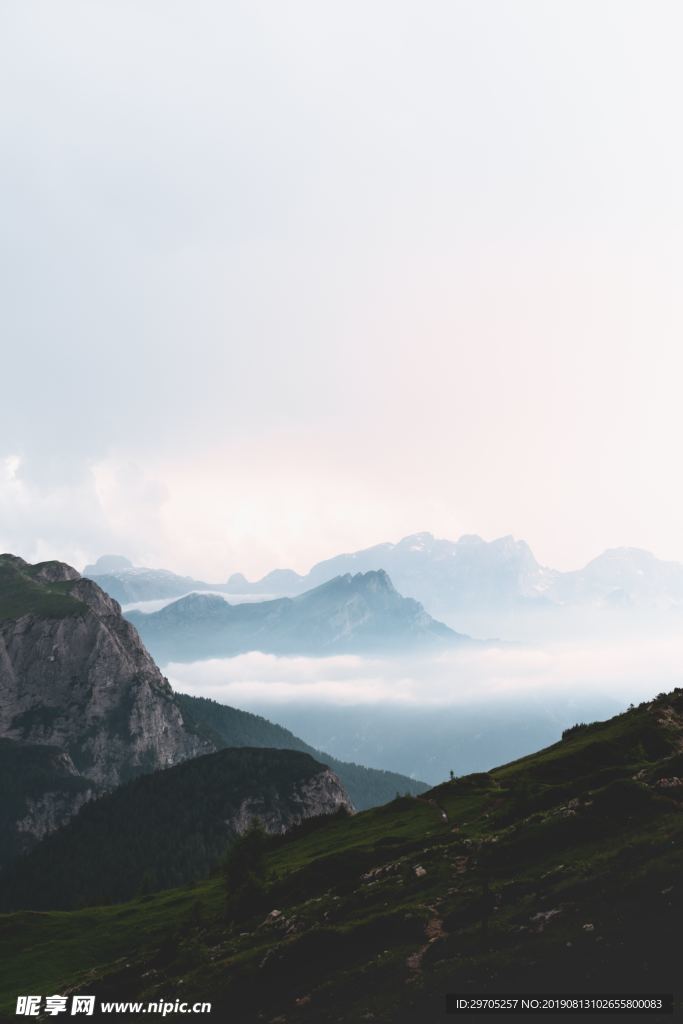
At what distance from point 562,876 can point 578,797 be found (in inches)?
820

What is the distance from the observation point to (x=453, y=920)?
162 feet

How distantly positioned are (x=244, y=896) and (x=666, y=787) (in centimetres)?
4485

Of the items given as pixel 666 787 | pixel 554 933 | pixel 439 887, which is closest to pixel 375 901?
pixel 439 887

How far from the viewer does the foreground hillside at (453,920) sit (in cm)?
3988

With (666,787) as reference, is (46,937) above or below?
below

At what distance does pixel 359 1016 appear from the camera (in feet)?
134

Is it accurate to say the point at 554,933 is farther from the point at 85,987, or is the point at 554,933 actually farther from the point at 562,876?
the point at 85,987

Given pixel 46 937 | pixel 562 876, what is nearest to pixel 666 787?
pixel 562 876

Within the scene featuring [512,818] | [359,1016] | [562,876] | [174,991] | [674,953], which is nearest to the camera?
[674,953]

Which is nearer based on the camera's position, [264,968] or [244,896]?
[264,968]

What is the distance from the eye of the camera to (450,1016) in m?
38.0

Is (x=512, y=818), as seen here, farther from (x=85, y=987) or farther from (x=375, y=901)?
(x=85, y=987)

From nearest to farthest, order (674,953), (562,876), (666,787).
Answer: (674,953) → (562,876) → (666,787)

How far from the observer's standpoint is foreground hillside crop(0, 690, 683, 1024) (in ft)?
131
